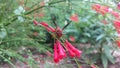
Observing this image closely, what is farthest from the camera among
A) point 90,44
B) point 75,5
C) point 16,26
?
point 90,44

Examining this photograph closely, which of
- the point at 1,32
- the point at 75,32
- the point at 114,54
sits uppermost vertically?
the point at 1,32

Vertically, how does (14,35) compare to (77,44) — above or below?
above

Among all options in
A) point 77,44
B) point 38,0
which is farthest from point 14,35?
point 77,44

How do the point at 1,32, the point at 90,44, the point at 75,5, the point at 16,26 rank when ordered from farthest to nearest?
1. the point at 90,44
2. the point at 16,26
3. the point at 75,5
4. the point at 1,32

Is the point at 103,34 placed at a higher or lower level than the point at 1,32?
lower

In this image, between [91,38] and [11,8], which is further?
[91,38]

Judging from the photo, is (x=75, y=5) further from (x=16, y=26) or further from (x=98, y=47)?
(x=98, y=47)

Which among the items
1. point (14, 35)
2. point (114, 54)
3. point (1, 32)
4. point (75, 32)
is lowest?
point (114, 54)

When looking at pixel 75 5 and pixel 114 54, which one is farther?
pixel 114 54

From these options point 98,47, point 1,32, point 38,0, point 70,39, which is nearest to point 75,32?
point 70,39
